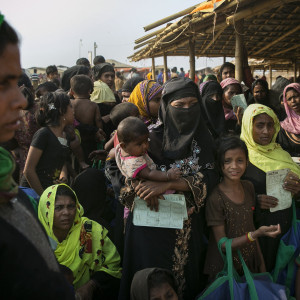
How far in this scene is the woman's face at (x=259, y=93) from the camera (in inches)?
189

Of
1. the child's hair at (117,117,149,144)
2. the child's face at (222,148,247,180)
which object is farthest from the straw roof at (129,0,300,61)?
the child's hair at (117,117,149,144)

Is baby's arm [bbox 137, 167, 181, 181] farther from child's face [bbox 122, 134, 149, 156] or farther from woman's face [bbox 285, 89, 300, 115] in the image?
woman's face [bbox 285, 89, 300, 115]

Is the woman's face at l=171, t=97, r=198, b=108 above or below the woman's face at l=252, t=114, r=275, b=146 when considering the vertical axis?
above

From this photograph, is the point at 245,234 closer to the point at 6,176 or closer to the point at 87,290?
the point at 87,290

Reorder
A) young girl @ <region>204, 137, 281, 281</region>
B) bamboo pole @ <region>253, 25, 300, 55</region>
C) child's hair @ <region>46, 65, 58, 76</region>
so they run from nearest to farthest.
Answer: young girl @ <region>204, 137, 281, 281</region>
bamboo pole @ <region>253, 25, 300, 55</region>
child's hair @ <region>46, 65, 58, 76</region>

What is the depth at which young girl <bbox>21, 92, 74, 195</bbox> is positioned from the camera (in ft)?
9.22

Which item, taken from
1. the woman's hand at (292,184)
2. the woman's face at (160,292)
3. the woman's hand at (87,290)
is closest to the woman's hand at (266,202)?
the woman's hand at (292,184)

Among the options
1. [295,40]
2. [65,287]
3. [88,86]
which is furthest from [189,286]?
[295,40]

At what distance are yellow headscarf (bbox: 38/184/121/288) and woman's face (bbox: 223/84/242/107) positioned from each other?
7.81ft

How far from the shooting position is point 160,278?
6.90 ft

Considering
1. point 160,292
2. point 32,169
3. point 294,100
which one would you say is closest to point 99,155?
point 32,169

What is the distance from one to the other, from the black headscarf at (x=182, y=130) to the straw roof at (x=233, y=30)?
212 centimetres

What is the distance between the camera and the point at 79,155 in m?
3.60

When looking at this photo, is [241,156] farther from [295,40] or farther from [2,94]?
[295,40]
